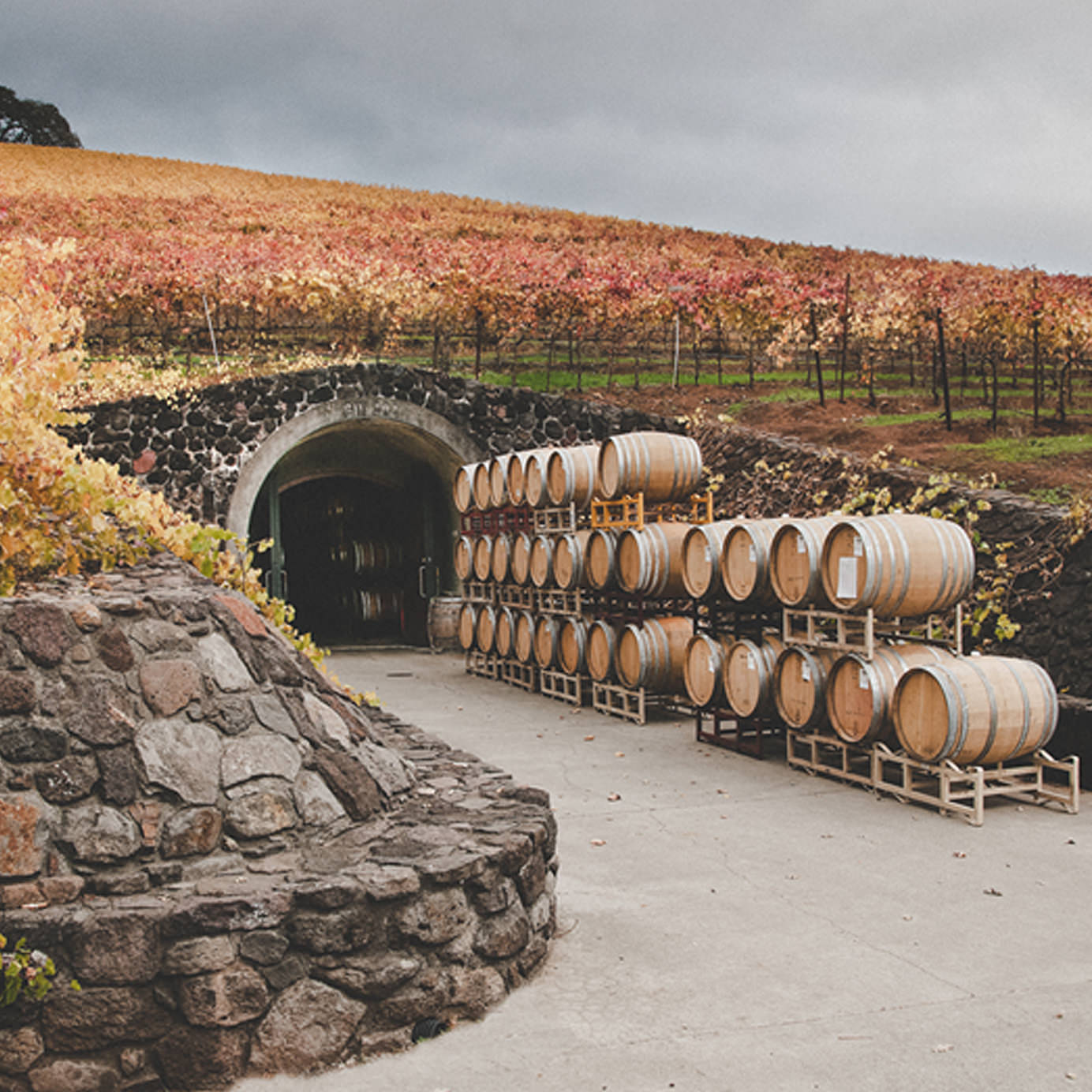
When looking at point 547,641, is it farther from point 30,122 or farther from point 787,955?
point 30,122

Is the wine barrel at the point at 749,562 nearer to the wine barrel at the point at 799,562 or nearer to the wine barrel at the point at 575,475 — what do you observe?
the wine barrel at the point at 799,562

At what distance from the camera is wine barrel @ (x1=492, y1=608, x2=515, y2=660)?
40.1ft

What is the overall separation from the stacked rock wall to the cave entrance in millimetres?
11120

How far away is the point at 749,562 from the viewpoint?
322 inches

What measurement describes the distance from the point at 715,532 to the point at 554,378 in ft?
35.8

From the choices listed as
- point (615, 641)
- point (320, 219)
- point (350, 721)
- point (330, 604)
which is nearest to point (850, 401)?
point (615, 641)

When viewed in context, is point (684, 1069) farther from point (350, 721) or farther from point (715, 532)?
point (715, 532)

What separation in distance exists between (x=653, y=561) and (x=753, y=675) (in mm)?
1935

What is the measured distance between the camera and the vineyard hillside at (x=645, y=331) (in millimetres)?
13953

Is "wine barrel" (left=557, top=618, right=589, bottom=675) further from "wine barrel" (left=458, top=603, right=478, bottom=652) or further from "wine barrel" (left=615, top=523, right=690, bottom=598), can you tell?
"wine barrel" (left=458, top=603, right=478, bottom=652)

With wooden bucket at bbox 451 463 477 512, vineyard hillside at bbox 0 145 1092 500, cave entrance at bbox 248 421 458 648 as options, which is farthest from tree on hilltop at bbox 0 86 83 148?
wooden bucket at bbox 451 463 477 512

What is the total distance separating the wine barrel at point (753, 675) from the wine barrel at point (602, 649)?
1902 mm

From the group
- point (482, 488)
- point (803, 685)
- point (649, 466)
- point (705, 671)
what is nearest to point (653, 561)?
point (649, 466)

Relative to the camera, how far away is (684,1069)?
10.9 feet
